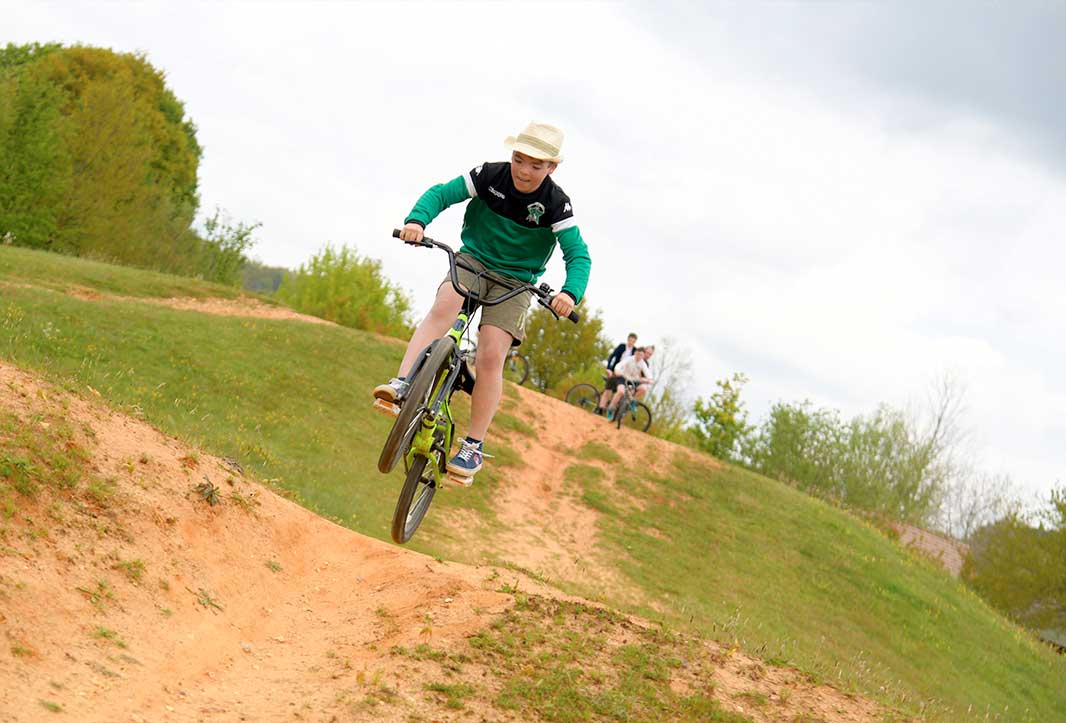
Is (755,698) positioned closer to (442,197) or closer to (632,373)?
(442,197)

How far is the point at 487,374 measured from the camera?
282 inches

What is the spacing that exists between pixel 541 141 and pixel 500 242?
0.85 metres

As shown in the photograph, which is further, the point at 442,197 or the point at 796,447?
the point at 796,447

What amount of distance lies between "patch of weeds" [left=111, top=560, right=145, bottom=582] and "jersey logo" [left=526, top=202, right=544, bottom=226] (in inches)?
157

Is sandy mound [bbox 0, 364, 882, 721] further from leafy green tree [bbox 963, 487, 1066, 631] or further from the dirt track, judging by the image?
leafy green tree [bbox 963, 487, 1066, 631]

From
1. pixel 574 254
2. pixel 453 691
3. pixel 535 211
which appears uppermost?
pixel 535 211

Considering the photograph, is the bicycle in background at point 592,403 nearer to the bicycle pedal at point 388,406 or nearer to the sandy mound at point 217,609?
the sandy mound at point 217,609

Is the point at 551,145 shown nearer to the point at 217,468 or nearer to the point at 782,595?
the point at 217,468

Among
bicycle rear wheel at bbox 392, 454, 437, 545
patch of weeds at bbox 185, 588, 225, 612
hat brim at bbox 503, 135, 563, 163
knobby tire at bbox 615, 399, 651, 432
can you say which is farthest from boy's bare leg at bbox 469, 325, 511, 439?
knobby tire at bbox 615, 399, 651, 432

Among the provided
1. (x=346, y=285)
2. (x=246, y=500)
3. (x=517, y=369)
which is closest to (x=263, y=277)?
(x=346, y=285)

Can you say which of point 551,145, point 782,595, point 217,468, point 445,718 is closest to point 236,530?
point 217,468

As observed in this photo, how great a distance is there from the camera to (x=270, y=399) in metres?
19.4

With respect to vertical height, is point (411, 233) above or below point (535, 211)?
below

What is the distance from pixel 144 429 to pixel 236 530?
5.07 feet
